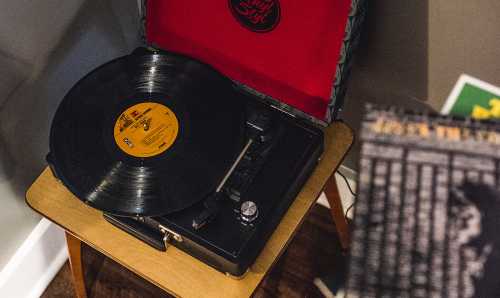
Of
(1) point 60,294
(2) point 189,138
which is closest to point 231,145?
(2) point 189,138

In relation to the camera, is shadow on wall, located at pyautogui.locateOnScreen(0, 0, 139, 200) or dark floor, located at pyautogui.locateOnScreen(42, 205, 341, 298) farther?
dark floor, located at pyautogui.locateOnScreen(42, 205, 341, 298)

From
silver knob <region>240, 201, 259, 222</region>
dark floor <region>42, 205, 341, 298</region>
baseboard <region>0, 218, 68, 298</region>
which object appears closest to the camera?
silver knob <region>240, 201, 259, 222</region>

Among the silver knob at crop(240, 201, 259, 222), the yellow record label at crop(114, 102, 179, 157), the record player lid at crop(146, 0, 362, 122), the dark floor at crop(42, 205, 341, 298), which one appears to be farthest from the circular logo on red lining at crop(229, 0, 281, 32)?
the dark floor at crop(42, 205, 341, 298)

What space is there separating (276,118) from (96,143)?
1.12 ft

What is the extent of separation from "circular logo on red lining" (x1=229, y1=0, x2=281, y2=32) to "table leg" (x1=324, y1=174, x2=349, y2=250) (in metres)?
0.41

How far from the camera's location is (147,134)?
1219 mm

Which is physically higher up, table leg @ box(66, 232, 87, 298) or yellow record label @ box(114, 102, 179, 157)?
yellow record label @ box(114, 102, 179, 157)

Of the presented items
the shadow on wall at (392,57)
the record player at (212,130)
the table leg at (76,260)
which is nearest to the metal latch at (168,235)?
the record player at (212,130)

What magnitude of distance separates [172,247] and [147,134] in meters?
0.23

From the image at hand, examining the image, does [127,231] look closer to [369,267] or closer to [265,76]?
[265,76]

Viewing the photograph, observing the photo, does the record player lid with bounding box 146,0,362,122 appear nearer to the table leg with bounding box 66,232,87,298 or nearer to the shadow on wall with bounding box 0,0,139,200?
the shadow on wall with bounding box 0,0,139,200

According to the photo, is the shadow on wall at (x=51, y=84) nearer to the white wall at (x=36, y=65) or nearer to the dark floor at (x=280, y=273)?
the white wall at (x=36, y=65)

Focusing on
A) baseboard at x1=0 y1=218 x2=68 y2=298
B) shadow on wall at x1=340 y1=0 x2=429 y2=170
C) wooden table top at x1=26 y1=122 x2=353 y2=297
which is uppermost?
shadow on wall at x1=340 y1=0 x2=429 y2=170

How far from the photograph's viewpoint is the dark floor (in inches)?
72.2
